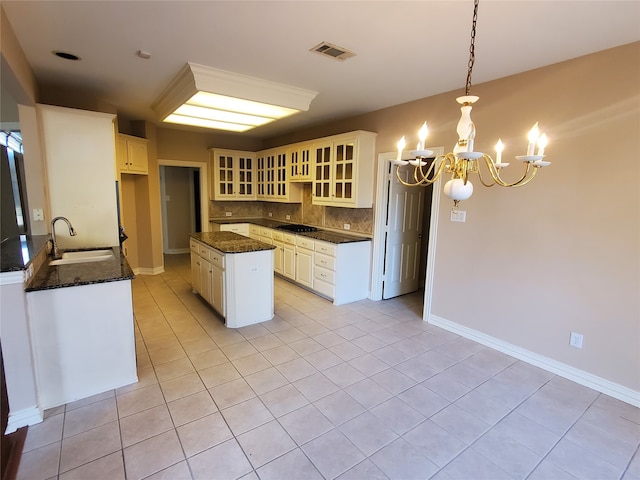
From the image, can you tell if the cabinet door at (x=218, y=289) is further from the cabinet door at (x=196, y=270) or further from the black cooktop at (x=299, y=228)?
the black cooktop at (x=299, y=228)

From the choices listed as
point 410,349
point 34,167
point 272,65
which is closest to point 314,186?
point 272,65

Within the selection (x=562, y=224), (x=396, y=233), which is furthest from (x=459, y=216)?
(x=396, y=233)

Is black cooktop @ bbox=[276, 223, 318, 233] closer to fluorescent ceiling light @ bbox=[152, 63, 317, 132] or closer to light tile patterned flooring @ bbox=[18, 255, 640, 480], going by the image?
fluorescent ceiling light @ bbox=[152, 63, 317, 132]

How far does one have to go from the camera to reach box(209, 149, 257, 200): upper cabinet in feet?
20.6

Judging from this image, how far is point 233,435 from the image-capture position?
201 centimetres

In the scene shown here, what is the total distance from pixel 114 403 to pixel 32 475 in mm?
611

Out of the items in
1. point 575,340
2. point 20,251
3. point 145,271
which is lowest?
point 145,271

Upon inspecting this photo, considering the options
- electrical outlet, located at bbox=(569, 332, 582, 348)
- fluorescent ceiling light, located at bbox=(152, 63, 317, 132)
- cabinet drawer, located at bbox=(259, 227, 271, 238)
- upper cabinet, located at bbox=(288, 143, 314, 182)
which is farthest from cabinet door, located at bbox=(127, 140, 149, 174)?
electrical outlet, located at bbox=(569, 332, 582, 348)

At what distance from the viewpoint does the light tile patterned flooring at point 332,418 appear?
5.92ft

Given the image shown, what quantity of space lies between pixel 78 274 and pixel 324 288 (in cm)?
288

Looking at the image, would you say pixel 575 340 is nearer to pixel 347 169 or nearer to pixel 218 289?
pixel 347 169

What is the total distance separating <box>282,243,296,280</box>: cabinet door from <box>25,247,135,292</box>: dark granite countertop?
8.54 ft

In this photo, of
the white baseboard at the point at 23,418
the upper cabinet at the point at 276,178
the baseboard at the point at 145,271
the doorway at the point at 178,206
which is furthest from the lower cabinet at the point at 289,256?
the white baseboard at the point at 23,418

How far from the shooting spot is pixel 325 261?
4.48 m
